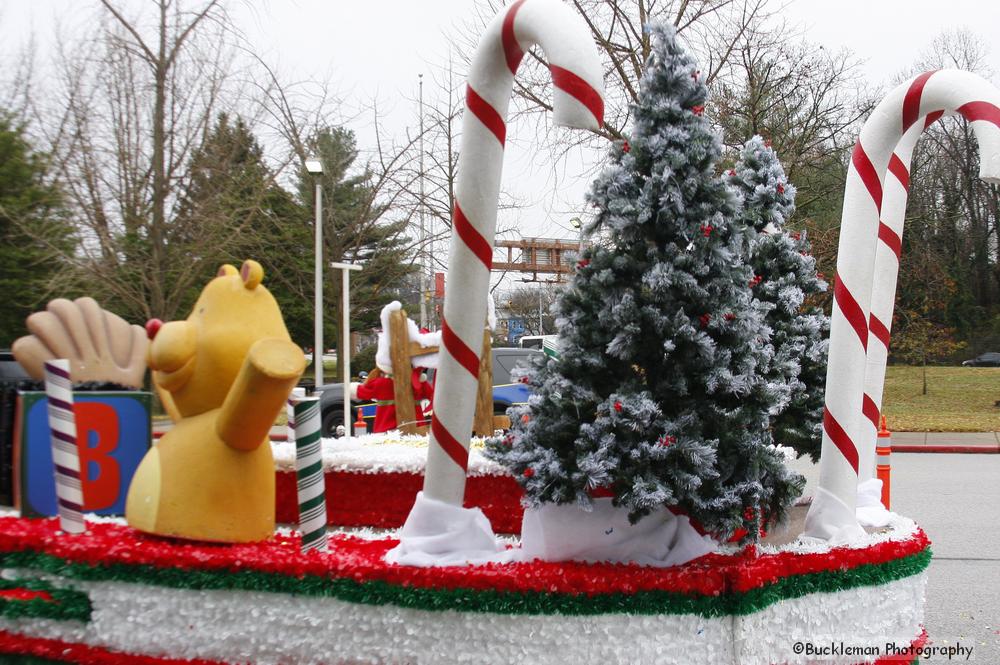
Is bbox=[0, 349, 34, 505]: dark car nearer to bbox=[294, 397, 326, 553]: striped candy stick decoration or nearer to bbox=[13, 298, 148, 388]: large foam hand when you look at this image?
bbox=[13, 298, 148, 388]: large foam hand

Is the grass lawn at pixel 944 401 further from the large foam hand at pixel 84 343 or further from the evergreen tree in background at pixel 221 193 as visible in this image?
the large foam hand at pixel 84 343

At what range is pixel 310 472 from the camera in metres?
3.74

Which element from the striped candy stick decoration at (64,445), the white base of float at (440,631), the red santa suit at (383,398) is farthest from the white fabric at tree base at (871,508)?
the red santa suit at (383,398)

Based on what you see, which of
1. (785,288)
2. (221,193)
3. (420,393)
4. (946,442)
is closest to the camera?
(785,288)

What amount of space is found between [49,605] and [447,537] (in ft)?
5.56

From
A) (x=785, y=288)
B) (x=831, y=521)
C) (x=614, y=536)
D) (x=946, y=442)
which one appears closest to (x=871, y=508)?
(x=831, y=521)

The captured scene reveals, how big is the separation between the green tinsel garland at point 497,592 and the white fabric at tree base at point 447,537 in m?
0.23

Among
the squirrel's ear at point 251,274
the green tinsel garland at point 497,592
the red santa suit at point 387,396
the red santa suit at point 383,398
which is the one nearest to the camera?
the green tinsel garland at point 497,592

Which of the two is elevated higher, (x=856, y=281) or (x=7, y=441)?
(x=856, y=281)

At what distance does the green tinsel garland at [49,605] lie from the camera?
3.64 metres

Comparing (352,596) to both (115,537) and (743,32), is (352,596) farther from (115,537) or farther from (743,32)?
(743,32)

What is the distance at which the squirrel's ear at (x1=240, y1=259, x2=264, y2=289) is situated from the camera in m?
4.06

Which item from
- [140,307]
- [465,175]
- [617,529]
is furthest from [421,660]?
Result: [140,307]

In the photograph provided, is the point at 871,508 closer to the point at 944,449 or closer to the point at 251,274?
the point at 251,274
